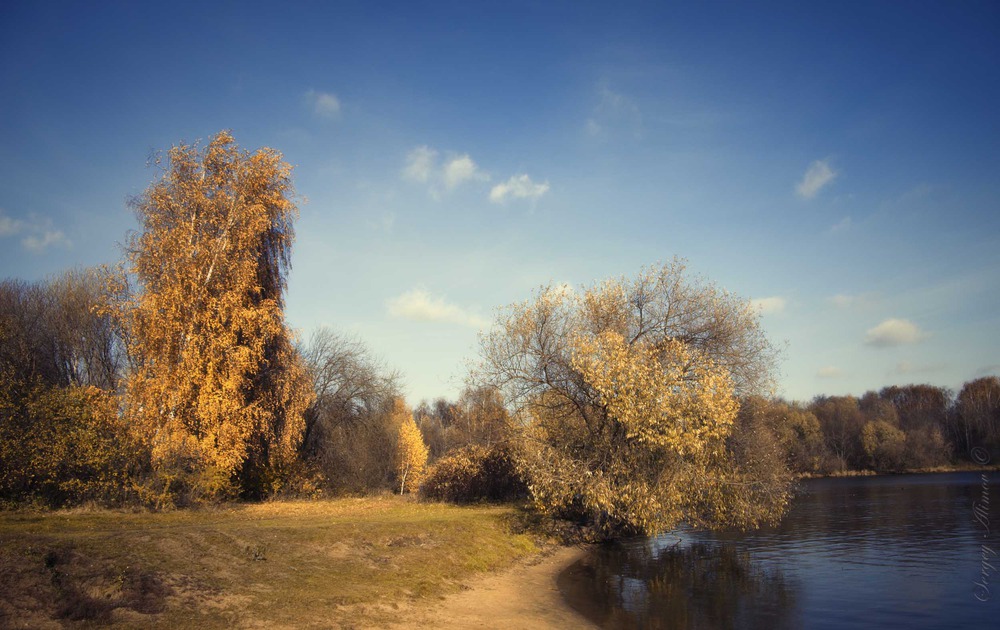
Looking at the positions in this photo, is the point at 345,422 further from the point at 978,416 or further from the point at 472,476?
the point at 978,416

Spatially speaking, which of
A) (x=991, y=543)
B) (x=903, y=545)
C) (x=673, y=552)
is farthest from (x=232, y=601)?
(x=991, y=543)

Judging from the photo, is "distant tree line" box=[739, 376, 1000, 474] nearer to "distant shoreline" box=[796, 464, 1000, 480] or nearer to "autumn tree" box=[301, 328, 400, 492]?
"distant shoreline" box=[796, 464, 1000, 480]

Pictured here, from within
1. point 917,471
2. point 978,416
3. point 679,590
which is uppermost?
point 978,416

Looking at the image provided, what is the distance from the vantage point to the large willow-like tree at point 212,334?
913 inches

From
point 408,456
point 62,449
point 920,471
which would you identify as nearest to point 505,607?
point 62,449

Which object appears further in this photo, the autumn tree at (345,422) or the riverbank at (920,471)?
the riverbank at (920,471)

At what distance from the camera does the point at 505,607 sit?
46.5 feet

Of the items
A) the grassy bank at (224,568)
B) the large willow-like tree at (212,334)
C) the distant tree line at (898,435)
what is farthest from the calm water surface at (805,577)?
the distant tree line at (898,435)

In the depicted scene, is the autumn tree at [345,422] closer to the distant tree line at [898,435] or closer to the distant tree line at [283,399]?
the distant tree line at [283,399]

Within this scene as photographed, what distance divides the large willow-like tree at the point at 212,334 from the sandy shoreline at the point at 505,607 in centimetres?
1357

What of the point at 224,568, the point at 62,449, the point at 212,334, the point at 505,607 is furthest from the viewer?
the point at 212,334

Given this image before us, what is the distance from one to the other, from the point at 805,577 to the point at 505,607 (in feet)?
33.9

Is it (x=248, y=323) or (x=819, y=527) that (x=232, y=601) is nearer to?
(x=248, y=323)

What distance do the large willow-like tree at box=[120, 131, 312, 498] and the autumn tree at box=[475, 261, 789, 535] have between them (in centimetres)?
1072
